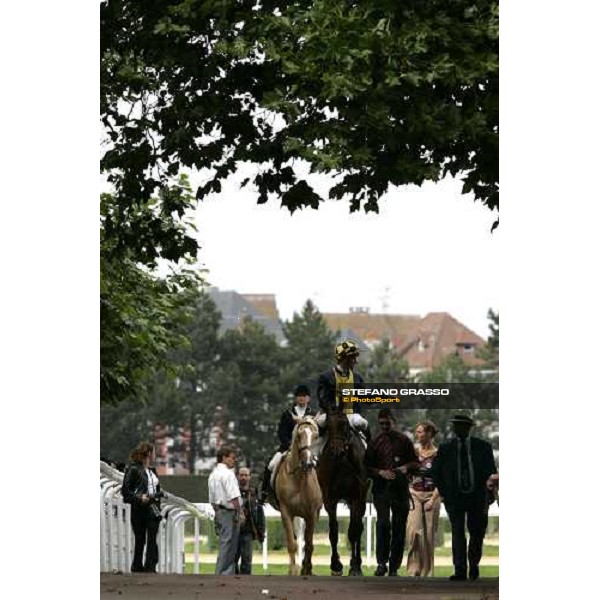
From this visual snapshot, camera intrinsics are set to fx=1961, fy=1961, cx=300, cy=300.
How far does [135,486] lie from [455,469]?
3.69 meters

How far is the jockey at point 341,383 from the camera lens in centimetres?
1981

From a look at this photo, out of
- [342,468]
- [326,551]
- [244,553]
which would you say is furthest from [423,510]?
[326,551]

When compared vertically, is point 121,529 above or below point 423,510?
below

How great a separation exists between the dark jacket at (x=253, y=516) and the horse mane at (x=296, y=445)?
78cm

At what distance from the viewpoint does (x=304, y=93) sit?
17.3 metres

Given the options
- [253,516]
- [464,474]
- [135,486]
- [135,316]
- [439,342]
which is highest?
[439,342]

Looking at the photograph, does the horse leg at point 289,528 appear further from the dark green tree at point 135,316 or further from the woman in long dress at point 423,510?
the dark green tree at point 135,316

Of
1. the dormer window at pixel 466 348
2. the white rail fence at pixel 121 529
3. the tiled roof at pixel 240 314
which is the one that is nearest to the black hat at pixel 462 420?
the white rail fence at pixel 121 529

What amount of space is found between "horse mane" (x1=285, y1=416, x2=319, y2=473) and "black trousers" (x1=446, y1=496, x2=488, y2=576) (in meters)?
1.72

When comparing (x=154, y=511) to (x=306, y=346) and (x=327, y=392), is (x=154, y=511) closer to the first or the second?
(x=327, y=392)

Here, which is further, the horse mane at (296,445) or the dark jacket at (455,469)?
the horse mane at (296,445)
